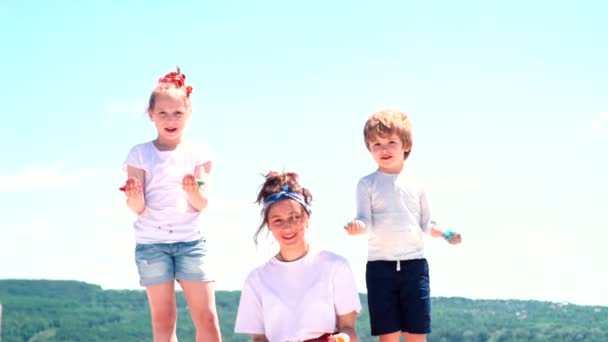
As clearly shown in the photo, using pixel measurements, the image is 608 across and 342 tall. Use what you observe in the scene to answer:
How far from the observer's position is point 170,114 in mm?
6660

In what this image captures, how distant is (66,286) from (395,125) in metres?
99.5

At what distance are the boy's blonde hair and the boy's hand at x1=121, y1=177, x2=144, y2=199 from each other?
1965 millimetres

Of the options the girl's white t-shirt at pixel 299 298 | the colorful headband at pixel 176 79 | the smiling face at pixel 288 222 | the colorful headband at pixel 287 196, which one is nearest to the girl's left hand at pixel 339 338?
the girl's white t-shirt at pixel 299 298

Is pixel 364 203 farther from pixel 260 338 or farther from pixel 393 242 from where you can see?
pixel 260 338

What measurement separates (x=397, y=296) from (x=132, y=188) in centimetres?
241

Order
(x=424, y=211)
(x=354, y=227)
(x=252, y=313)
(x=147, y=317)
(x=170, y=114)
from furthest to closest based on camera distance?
(x=147, y=317), (x=424, y=211), (x=170, y=114), (x=354, y=227), (x=252, y=313)

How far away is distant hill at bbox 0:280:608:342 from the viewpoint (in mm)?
77675

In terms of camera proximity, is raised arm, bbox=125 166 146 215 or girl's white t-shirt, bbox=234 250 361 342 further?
raised arm, bbox=125 166 146 215

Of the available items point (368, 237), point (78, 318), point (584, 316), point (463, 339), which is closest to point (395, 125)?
point (368, 237)

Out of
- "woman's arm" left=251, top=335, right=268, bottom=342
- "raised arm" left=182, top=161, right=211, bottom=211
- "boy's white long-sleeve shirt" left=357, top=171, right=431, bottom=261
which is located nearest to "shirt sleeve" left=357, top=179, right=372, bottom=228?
"boy's white long-sleeve shirt" left=357, top=171, right=431, bottom=261

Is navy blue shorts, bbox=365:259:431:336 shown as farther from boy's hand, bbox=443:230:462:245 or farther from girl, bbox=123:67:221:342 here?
girl, bbox=123:67:221:342

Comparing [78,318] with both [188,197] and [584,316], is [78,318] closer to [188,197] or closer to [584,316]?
[584,316]

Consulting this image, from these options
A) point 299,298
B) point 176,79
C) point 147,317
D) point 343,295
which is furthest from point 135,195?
point 147,317

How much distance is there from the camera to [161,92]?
6.65 meters
